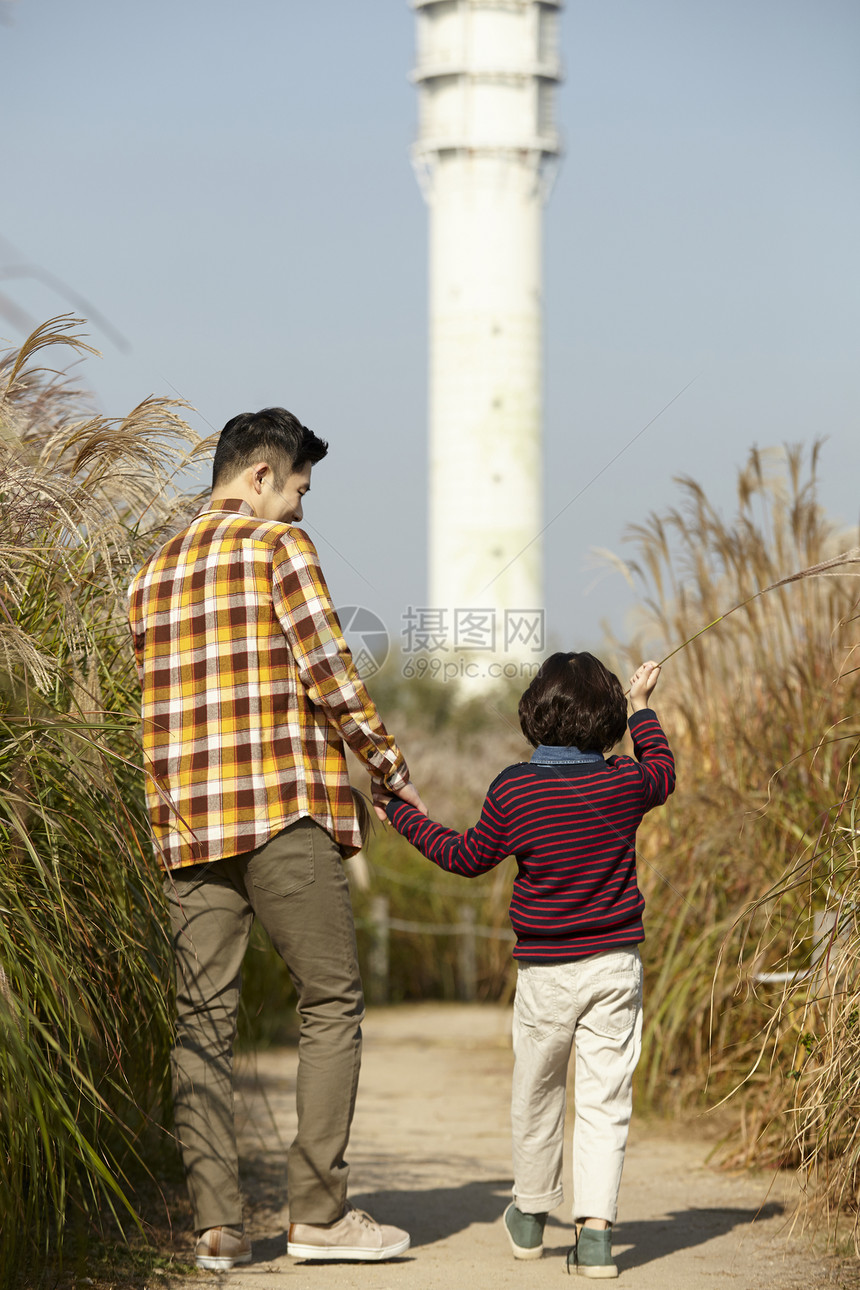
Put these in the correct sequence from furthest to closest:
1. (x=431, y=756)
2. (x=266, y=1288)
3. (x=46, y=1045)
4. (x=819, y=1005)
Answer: (x=431, y=756)
(x=819, y=1005)
(x=266, y=1288)
(x=46, y=1045)

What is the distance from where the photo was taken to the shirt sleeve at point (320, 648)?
246 cm

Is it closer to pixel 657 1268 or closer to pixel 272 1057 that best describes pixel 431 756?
pixel 272 1057

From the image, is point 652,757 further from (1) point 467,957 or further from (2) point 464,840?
(1) point 467,957

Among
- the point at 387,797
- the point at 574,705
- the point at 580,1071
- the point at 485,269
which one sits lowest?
the point at 580,1071

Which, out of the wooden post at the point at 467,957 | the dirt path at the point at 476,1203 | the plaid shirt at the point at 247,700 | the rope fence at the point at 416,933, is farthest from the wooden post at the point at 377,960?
the plaid shirt at the point at 247,700

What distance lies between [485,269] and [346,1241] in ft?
95.5

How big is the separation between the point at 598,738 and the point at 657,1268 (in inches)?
41.3

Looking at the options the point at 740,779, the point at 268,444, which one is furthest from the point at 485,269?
the point at 268,444

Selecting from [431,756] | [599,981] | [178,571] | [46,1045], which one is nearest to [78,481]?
[178,571]

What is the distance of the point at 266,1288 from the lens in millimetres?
2334

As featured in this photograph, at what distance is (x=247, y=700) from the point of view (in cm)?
248

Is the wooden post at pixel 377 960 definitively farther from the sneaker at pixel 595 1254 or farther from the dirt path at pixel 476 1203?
the sneaker at pixel 595 1254

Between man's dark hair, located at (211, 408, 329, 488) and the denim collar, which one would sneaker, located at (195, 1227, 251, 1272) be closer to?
the denim collar

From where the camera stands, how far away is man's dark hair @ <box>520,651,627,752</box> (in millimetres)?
2574
